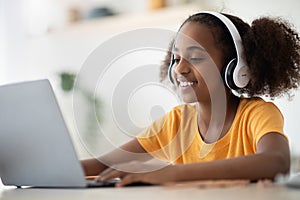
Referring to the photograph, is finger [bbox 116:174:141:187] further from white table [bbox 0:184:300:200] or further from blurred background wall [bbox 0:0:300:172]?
blurred background wall [bbox 0:0:300:172]

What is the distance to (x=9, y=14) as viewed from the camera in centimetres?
401

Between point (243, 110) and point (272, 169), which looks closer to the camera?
point (272, 169)

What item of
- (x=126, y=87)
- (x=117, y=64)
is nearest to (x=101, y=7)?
(x=117, y=64)

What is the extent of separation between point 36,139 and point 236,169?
0.37 m

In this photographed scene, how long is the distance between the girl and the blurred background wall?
1.55 metres

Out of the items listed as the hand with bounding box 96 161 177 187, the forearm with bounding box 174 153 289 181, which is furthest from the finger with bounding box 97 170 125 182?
the forearm with bounding box 174 153 289 181

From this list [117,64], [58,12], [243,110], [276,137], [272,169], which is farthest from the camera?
[58,12]

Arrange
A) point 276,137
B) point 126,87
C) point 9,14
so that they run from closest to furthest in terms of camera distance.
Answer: point 276,137
point 126,87
point 9,14

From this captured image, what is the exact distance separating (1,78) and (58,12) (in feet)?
2.43

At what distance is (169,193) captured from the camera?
29.5 inches

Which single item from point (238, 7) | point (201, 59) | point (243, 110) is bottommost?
point (243, 110)

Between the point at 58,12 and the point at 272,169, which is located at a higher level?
the point at 58,12

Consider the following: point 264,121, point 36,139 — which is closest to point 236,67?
point 264,121

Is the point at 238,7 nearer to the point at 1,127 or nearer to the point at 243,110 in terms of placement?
the point at 243,110
